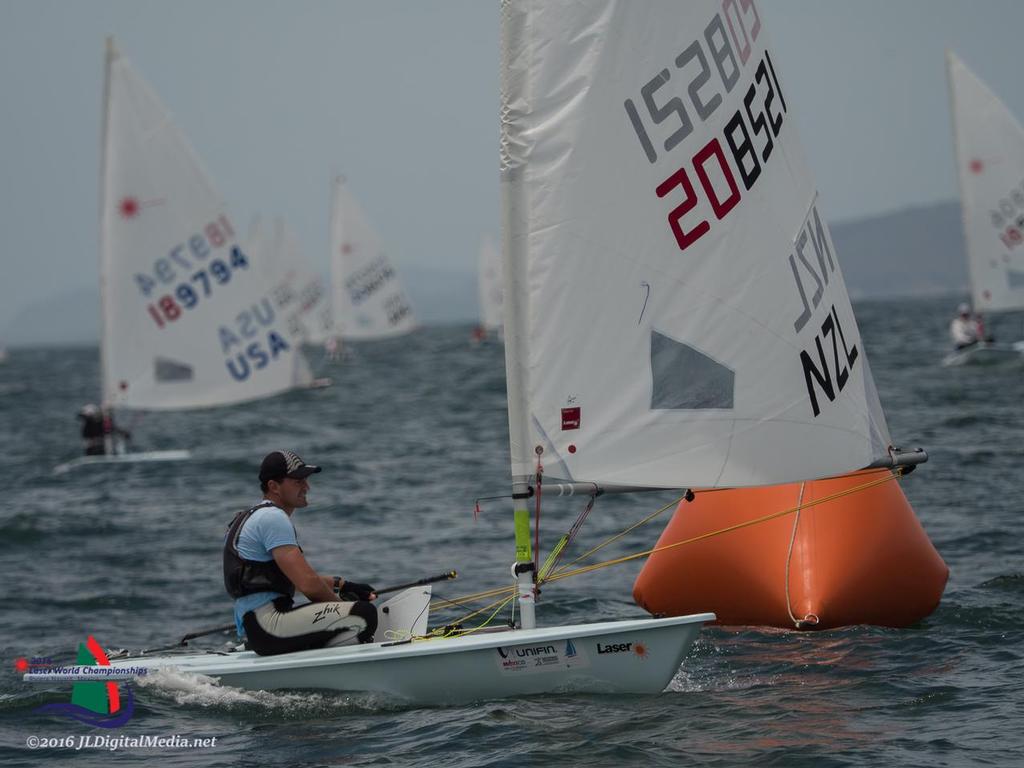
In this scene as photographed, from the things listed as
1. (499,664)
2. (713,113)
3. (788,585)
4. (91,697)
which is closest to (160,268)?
(91,697)

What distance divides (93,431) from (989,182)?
1822 cm

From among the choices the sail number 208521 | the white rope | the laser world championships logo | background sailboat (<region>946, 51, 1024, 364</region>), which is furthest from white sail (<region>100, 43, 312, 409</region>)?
→ background sailboat (<region>946, 51, 1024, 364</region>)

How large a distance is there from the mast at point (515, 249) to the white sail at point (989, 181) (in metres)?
23.0

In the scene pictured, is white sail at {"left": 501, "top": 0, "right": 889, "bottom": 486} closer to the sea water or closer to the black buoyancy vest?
the sea water

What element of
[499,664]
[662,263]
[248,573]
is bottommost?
[499,664]

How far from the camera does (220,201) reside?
17.9 metres

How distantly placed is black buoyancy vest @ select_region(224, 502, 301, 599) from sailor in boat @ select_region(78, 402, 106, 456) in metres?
12.4

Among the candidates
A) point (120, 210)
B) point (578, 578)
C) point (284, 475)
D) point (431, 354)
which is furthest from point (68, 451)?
point (431, 354)

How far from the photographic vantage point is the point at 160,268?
17.3 meters

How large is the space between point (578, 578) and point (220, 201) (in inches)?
372

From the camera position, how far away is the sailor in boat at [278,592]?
6551mm

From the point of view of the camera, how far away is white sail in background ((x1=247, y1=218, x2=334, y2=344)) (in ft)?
170

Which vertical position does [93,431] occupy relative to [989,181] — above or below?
below

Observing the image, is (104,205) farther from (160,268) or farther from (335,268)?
(335,268)
